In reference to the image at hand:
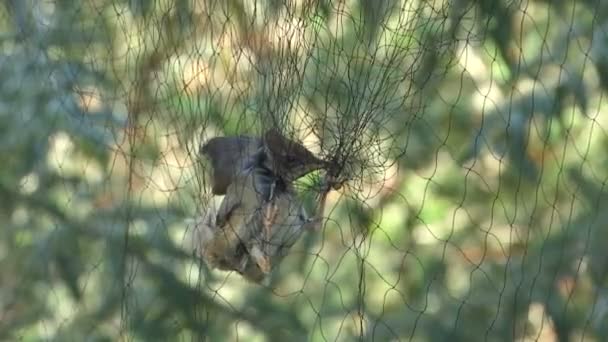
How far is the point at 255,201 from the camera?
1016 mm

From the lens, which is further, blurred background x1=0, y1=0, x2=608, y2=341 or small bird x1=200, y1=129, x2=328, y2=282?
blurred background x1=0, y1=0, x2=608, y2=341

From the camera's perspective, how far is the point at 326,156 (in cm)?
98

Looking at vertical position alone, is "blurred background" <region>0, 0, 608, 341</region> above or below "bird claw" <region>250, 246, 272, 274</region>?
above

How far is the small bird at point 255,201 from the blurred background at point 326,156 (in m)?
0.03

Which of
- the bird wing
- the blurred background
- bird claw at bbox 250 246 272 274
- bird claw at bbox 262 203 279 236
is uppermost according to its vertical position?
the blurred background

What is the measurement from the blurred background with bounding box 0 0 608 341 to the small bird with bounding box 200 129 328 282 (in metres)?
0.03

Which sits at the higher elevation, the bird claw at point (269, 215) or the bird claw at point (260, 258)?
the bird claw at point (269, 215)

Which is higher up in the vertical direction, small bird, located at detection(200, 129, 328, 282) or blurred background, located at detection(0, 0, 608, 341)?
blurred background, located at detection(0, 0, 608, 341)

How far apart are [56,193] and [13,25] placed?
24 centimetres

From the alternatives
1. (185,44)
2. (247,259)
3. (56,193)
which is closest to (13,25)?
(56,193)

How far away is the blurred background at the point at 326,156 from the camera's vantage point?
1092 millimetres

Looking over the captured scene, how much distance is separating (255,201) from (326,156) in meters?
0.08

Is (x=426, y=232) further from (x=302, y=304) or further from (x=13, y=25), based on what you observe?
(x=13, y=25)

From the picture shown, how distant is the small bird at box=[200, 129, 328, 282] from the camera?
0.99 meters
